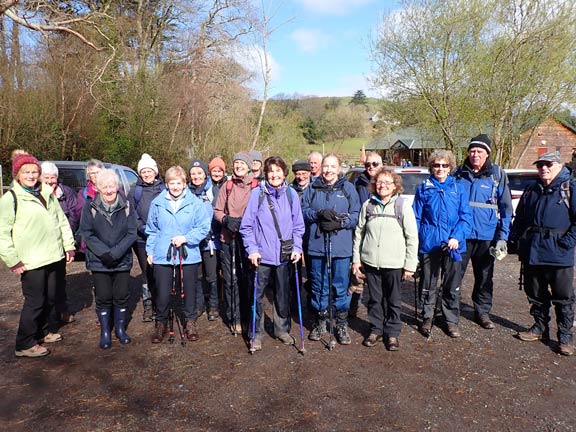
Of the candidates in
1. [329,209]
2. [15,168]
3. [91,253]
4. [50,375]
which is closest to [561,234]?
[329,209]

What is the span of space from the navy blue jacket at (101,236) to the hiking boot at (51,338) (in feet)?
3.17

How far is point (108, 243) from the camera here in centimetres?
431

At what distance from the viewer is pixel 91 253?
432 cm

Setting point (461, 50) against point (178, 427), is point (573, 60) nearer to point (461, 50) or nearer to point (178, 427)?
point (461, 50)

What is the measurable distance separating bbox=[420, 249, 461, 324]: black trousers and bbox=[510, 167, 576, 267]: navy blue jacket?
751 mm

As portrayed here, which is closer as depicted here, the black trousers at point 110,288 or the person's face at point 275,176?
the person's face at point 275,176

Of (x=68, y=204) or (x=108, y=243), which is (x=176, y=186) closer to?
(x=108, y=243)

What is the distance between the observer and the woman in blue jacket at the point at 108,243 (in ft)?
14.0

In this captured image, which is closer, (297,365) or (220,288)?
(297,365)

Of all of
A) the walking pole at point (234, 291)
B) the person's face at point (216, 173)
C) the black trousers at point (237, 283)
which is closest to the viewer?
the black trousers at point (237, 283)

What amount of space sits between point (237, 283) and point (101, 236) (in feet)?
5.05

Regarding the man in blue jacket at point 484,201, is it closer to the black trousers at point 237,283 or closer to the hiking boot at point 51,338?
the black trousers at point 237,283

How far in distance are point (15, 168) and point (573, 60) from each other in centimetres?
2019

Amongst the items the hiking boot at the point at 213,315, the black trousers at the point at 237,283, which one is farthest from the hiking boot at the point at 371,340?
the hiking boot at the point at 213,315
